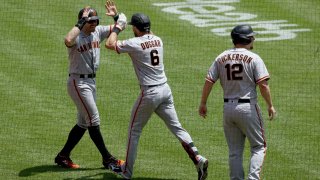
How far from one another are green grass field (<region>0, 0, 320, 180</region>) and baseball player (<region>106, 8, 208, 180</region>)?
15.6 inches

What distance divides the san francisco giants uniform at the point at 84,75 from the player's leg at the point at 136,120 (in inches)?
21.4

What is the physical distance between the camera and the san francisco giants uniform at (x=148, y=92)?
887 cm

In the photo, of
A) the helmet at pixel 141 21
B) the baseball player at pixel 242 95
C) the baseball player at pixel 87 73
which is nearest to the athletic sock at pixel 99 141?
the baseball player at pixel 87 73

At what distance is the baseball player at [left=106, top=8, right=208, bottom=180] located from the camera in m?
8.87

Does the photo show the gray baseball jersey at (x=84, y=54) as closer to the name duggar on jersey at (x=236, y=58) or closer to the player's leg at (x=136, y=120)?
the player's leg at (x=136, y=120)

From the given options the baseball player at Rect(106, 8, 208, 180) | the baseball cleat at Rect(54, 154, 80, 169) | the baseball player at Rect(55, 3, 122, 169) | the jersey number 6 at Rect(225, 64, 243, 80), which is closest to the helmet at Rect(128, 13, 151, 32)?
the baseball player at Rect(106, 8, 208, 180)

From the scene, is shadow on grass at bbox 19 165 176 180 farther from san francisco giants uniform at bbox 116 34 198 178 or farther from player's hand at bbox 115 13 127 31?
player's hand at bbox 115 13 127 31

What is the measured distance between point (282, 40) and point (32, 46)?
4236mm


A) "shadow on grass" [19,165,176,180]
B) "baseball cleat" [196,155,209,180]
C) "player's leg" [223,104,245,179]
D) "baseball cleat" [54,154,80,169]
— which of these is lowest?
"shadow on grass" [19,165,176,180]

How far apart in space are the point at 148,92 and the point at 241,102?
3.61 feet

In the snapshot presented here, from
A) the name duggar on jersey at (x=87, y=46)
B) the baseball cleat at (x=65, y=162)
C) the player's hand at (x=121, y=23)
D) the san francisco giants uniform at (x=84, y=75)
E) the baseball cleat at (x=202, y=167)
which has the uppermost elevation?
the player's hand at (x=121, y=23)

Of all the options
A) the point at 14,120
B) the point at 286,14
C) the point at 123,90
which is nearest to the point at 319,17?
the point at 286,14

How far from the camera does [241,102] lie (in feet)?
27.1

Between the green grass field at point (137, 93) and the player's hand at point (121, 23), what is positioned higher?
the player's hand at point (121, 23)
